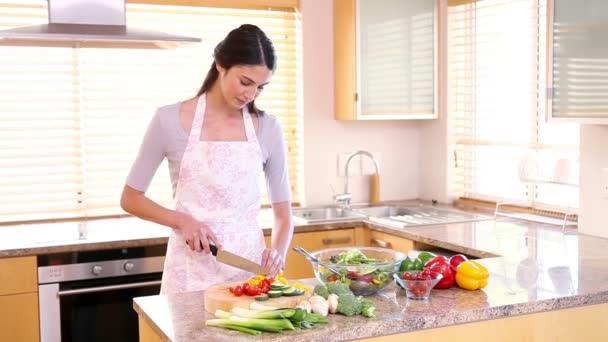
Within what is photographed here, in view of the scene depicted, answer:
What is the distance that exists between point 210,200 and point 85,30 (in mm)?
965

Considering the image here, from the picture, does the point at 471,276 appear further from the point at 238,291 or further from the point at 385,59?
the point at 385,59

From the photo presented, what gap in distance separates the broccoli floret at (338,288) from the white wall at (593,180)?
174cm

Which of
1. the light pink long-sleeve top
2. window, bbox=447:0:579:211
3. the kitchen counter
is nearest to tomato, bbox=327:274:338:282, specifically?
the light pink long-sleeve top

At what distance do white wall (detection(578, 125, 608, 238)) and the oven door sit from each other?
190 cm

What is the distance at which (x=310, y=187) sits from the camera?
454cm

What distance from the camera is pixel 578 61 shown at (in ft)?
10.2

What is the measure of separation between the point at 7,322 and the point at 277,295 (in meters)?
1.72

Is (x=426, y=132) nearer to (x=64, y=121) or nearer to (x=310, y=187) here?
(x=310, y=187)

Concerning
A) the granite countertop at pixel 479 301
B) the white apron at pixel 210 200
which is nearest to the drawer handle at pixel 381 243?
the granite countertop at pixel 479 301

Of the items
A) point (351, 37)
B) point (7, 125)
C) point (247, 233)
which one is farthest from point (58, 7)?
point (351, 37)

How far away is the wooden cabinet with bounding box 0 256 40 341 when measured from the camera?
3.28 meters

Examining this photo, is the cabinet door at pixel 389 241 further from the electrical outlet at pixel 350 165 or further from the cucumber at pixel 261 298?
the cucumber at pixel 261 298

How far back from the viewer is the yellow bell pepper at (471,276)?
2.28m

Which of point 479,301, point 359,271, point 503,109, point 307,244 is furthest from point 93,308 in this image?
point 503,109
